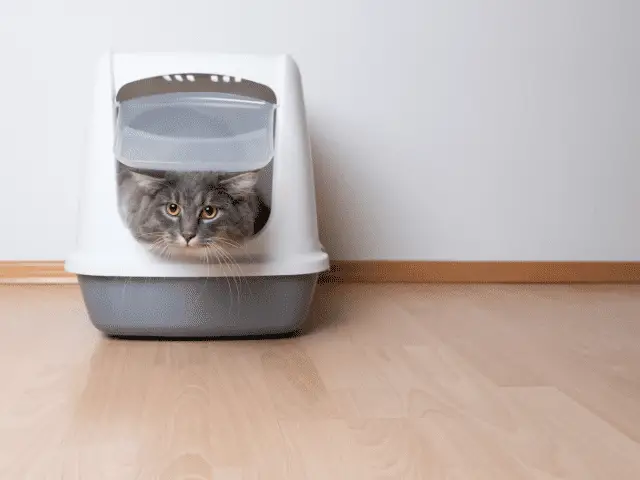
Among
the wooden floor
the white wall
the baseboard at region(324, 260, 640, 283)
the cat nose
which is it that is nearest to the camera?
the wooden floor

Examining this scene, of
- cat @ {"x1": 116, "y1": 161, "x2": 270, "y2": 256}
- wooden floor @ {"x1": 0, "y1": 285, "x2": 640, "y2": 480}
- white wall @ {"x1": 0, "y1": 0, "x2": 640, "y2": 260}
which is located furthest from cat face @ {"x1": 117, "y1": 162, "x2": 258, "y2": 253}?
white wall @ {"x1": 0, "y1": 0, "x2": 640, "y2": 260}

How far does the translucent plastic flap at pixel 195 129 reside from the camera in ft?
4.41

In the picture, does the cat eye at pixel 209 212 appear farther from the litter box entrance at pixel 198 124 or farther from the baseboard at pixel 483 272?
the baseboard at pixel 483 272

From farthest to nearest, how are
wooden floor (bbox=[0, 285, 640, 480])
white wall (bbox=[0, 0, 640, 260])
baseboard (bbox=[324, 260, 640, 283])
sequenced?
1. baseboard (bbox=[324, 260, 640, 283])
2. white wall (bbox=[0, 0, 640, 260])
3. wooden floor (bbox=[0, 285, 640, 480])

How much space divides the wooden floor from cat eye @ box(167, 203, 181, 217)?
0.83 ft

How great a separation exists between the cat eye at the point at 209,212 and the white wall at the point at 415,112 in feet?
2.51

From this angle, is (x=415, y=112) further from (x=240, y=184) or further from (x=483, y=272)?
(x=240, y=184)

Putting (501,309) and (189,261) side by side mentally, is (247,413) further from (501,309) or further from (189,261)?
(501,309)

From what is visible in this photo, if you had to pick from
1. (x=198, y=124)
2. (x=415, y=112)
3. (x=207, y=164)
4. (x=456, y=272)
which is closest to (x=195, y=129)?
(x=198, y=124)

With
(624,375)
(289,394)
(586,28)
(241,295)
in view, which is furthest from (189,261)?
(586,28)

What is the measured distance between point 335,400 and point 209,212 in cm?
43

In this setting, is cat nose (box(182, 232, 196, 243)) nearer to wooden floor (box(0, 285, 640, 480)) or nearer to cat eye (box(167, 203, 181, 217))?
cat eye (box(167, 203, 181, 217))

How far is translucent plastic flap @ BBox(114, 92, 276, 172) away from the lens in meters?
1.34

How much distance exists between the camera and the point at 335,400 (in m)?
1.03
